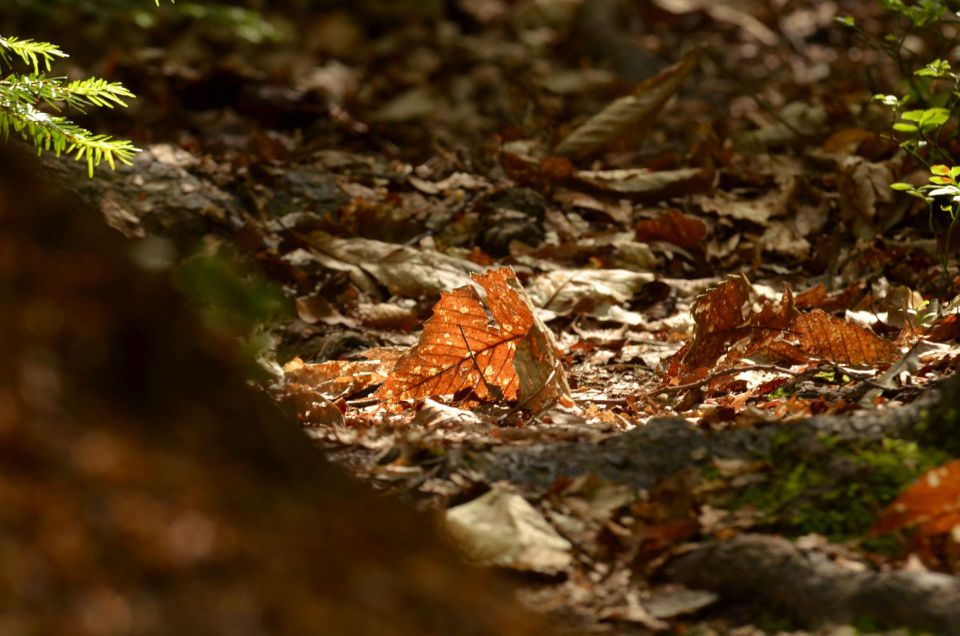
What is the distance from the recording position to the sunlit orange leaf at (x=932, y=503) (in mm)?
1649

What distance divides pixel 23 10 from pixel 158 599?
6.67m

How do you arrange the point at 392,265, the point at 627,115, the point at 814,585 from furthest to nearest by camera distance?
the point at 627,115 < the point at 392,265 < the point at 814,585

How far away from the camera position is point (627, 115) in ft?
18.7

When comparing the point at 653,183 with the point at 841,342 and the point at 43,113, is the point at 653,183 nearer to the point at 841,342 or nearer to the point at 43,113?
the point at 841,342

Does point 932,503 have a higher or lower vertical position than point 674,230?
higher

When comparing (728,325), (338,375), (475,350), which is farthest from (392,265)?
(728,325)

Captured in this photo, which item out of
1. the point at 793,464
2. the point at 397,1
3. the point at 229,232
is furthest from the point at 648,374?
the point at 397,1

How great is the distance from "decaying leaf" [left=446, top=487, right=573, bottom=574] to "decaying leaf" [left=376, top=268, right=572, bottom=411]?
889mm

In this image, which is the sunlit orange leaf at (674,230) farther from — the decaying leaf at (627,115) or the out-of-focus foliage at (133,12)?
the out-of-focus foliage at (133,12)

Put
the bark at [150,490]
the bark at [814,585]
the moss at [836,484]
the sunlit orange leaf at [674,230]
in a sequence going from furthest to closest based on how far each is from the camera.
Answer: the sunlit orange leaf at [674,230] → the moss at [836,484] → the bark at [814,585] → the bark at [150,490]

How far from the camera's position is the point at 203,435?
125 centimetres

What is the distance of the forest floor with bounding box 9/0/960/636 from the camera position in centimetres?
172

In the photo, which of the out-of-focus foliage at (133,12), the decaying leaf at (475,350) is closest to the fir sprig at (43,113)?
the decaying leaf at (475,350)

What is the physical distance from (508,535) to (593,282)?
241cm
